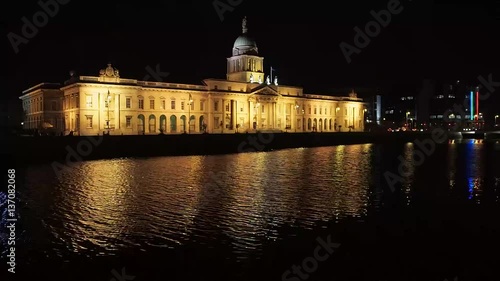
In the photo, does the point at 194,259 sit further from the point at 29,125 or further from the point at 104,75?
the point at 29,125

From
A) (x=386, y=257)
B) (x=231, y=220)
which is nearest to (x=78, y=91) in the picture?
(x=231, y=220)

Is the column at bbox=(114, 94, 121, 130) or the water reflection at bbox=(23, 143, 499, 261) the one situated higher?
the column at bbox=(114, 94, 121, 130)

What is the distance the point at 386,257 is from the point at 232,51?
330 ft

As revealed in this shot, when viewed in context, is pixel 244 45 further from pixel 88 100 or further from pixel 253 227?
pixel 253 227

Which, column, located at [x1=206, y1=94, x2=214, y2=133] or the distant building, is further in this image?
the distant building

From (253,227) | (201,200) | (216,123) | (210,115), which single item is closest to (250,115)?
(216,123)

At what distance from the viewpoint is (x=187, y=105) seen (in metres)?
94.5

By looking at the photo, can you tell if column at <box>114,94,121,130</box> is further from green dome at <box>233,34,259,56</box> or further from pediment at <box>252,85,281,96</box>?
green dome at <box>233,34,259,56</box>

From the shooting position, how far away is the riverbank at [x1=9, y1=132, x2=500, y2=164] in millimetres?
43906

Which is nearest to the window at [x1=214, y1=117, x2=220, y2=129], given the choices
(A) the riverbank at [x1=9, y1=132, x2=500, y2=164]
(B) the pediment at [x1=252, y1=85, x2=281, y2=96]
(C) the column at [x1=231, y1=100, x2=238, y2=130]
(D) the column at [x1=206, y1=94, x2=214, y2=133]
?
(D) the column at [x1=206, y1=94, x2=214, y2=133]

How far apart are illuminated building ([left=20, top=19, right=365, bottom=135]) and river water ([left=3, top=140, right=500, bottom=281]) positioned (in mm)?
51868

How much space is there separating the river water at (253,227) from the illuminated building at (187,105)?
51868mm

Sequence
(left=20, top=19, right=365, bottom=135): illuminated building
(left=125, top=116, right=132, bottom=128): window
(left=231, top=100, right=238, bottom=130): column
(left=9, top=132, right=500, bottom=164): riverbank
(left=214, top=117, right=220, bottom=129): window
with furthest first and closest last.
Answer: (left=231, top=100, right=238, bottom=130): column < (left=214, top=117, right=220, bottom=129): window < (left=125, top=116, right=132, bottom=128): window < (left=20, top=19, right=365, bottom=135): illuminated building < (left=9, top=132, right=500, bottom=164): riverbank

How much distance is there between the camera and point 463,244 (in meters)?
15.3
